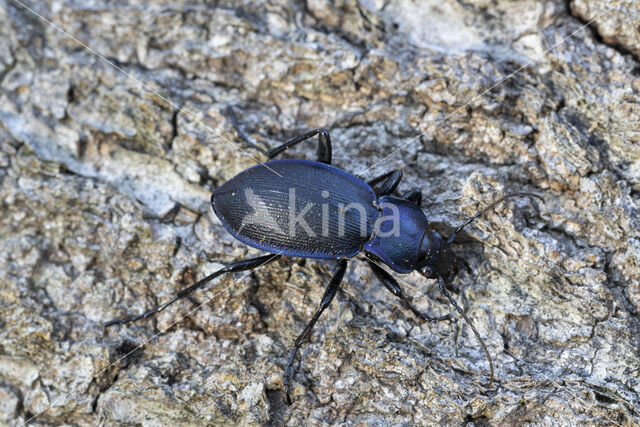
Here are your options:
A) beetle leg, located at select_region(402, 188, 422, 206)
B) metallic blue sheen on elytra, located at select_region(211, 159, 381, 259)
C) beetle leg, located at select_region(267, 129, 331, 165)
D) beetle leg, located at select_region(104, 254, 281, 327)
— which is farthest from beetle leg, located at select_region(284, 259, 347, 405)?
beetle leg, located at select_region(267, 129, 331, 165)

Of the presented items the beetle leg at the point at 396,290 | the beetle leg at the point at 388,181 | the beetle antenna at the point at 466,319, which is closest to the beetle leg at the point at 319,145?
the beetle leg at the point at 388,181

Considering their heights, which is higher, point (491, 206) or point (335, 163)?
point (491, 206)

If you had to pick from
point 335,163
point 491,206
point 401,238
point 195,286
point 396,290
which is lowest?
point 195,286

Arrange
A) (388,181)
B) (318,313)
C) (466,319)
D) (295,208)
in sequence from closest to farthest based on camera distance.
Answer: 1. (466,319)
2. (318,313)
3. (295,208)
4. (388,181)

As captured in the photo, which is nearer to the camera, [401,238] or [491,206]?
[491,206]

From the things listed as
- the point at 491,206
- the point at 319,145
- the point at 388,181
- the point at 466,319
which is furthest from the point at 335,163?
the point at 466,319

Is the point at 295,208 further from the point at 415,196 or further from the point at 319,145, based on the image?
the point at 415,196

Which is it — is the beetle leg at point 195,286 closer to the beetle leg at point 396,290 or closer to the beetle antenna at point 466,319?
the beetle leg at point 396,290

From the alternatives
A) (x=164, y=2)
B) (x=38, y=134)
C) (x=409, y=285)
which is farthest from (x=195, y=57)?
(x=409, y=285)
